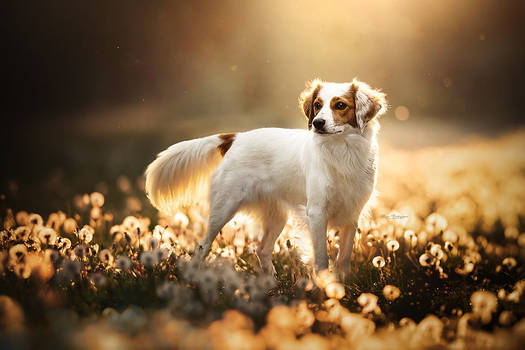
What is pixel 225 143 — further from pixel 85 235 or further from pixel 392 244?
pixel 392 244

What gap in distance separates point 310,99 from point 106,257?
217 centimetres

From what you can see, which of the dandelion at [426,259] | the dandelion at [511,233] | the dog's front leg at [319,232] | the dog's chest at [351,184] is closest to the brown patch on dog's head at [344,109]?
the dog's chest at [351,184]

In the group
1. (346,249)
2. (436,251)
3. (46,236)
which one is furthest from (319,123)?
(46,236)

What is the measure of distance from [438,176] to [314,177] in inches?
183

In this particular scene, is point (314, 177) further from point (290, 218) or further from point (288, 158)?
point (290, 218)

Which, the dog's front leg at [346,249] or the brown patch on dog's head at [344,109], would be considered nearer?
the brown patch on dog's head at [344,109]

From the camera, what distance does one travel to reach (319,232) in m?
3.77

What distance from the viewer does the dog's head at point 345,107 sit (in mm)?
3543

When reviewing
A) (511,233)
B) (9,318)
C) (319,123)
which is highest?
(319,123)

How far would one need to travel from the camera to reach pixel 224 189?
436 centimetres

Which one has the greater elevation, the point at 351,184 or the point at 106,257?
the point at 351,184

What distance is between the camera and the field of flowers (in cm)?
193

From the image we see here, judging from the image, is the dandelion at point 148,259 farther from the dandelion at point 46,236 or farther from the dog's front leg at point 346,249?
the dog's front leg at point 346,249

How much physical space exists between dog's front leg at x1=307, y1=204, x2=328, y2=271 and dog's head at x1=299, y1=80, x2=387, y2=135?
2.20 ft
